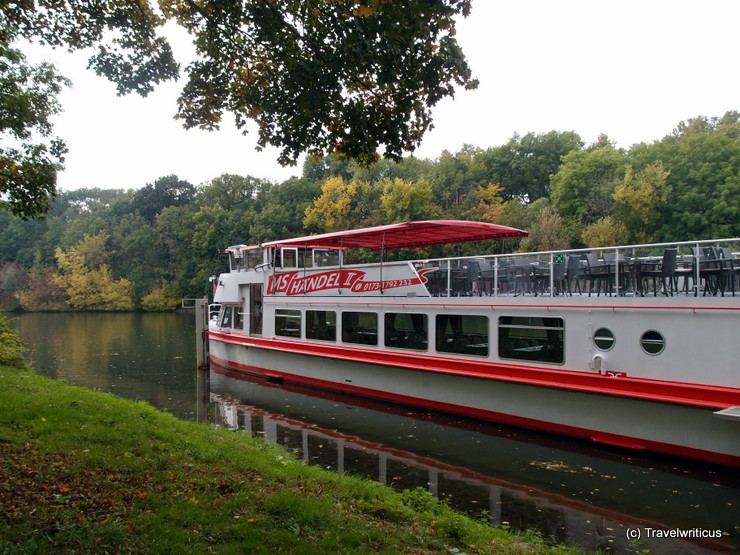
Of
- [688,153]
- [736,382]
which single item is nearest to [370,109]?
[736,382]

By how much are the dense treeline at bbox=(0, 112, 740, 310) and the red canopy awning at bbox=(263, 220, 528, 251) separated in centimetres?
2185

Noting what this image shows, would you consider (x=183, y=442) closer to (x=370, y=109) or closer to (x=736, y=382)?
(x=370, y=109)

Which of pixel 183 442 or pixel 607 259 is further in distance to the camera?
pixel 607 259

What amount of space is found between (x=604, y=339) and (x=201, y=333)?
1625 centimetres

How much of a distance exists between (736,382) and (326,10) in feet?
28.8

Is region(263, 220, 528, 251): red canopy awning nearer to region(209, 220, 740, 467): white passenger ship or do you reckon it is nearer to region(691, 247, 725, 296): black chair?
region(209, 220, 740, 467): white passenger ship

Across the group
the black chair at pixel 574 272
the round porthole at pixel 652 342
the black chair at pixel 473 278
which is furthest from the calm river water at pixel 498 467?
the black chair at pixel 574 272

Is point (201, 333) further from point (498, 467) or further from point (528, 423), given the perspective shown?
point (498, 467)

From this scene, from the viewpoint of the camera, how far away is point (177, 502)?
5250 mm

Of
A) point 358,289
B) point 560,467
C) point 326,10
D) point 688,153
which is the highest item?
point 688,153

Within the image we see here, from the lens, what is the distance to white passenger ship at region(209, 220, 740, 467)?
990 centimetres

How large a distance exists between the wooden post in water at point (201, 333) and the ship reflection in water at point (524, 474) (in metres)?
7.48

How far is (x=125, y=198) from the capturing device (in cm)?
7612

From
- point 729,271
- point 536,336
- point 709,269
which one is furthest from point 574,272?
point 729,271
